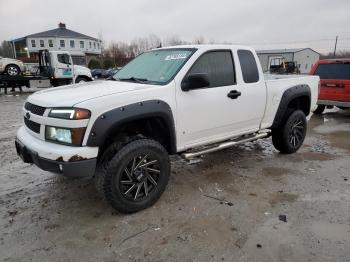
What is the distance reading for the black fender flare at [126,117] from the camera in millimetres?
3021

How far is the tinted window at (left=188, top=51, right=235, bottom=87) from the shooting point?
3.98 metres

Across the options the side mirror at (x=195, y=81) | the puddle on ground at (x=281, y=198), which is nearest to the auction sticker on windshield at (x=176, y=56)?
the side mirror at (x=195, y=81)

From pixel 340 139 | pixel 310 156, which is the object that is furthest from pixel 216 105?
pixel 340 139

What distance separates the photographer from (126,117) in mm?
3182

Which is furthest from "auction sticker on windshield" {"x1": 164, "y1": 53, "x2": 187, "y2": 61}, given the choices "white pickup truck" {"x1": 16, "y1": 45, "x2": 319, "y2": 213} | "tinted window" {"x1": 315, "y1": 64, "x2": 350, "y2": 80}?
"tinted window" {"x1": 315, "y1": 64, "x2": 350, "y2": 80}

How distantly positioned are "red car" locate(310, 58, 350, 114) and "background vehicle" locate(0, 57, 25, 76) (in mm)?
16211

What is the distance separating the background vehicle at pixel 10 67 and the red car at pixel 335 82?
16.2 metres

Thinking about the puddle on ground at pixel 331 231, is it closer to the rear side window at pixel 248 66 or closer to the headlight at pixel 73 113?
the rear side window at pixel 248 66

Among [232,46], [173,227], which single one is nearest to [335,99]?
[232,46]

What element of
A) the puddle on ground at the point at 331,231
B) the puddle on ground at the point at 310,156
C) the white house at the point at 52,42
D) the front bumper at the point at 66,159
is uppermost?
the white house at the point at 52,42

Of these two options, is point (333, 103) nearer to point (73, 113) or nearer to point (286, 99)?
point (286, 99)

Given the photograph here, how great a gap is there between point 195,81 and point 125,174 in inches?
53.5

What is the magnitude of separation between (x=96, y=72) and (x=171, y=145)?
33.6 meters

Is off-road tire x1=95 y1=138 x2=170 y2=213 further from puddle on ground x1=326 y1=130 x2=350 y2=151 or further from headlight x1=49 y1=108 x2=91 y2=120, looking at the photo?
puddle on ground x1=326 y1=130 x2=350 y2=151
